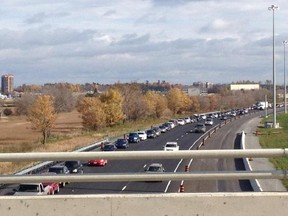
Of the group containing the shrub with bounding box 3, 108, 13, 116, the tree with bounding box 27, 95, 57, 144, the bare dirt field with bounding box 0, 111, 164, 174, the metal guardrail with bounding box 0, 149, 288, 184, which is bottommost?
the bare dirt field with bounding box 0, 111, 164, 174

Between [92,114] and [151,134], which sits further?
[92,114]

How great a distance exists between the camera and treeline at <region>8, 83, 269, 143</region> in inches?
3027

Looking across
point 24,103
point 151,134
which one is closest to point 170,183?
point 151,134

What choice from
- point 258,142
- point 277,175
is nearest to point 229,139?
point 258,142

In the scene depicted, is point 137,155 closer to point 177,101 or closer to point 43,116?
point 43,116

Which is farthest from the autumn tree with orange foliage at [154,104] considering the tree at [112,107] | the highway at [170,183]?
the highway at [170,183]

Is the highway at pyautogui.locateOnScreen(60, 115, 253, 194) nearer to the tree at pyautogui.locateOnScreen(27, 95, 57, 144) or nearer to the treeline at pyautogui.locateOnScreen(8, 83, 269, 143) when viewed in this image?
the tree at pyautogui.locateOnScreen(27, 95, 57, 144)

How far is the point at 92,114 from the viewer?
8519cm

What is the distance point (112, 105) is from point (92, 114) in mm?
8320

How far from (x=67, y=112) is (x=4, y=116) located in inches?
826

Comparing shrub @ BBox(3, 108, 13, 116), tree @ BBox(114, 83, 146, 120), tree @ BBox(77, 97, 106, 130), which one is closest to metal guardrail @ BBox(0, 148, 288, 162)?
tree @ BBox(77, 97, 106, 130)

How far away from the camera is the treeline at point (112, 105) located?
252 ft

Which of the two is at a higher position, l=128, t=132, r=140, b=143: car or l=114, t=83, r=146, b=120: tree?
l=114, t=83, r=146, b=120: tree

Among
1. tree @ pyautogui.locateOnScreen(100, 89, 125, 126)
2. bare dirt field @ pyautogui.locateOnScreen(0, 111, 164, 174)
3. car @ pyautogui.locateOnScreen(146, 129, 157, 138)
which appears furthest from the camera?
tree @ pyautogui.locateOnScreen(100, 89, 125, 126)
